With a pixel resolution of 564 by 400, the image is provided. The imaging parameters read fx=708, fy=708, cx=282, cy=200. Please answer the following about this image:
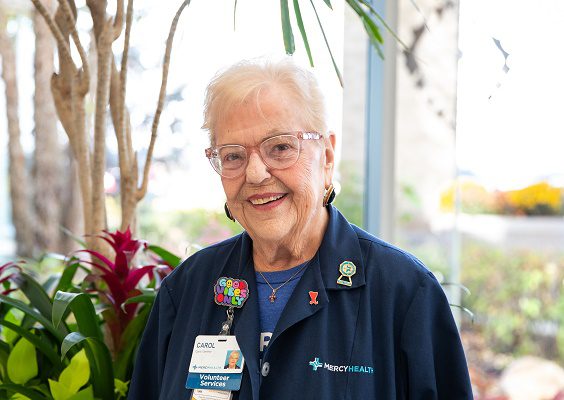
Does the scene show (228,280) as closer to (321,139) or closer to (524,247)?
(321,139)

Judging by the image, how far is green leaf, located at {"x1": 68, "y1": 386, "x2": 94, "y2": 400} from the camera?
5.95 feet

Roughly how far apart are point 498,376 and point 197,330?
8.53 ft

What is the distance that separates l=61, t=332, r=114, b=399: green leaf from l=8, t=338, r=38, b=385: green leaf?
18cm

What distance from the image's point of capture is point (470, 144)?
3.58 m

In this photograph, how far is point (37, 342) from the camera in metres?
1.89

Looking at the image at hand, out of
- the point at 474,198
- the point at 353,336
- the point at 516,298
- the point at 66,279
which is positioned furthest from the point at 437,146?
the point at 353,336

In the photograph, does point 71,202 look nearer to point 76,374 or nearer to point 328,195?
point 76,374

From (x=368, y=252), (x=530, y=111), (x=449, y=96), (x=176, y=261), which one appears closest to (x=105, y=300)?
(x=176, y=261)

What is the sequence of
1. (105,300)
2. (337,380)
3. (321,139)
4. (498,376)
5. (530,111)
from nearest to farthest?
(337,380) → (321,139) → (105,300) → (530,111) → (498,376)

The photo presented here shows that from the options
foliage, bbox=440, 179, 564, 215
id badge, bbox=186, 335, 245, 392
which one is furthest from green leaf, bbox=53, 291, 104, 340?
foliage, bbox=440, 179, 564, 215

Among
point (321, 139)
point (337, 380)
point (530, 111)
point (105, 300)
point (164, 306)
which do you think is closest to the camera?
point (337, 380)

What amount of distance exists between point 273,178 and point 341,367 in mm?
437

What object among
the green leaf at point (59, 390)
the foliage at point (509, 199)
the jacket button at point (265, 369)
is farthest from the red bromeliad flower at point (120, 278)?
the foliage at point (509, 199)

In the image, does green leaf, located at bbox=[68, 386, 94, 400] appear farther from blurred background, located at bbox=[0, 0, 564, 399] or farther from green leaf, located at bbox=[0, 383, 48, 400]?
blurred background, located at bbox=[0, 0, 564, 399]
